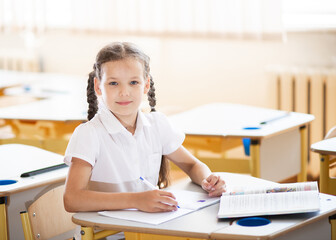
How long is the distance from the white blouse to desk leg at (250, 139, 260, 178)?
950mm

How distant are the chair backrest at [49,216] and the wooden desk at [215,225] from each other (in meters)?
0.28

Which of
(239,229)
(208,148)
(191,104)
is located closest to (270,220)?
(239,229)

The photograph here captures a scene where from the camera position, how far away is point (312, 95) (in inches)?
174

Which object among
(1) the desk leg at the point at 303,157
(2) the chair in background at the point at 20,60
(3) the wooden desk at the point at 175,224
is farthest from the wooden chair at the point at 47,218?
(2) the chair in background at the point at 20,60

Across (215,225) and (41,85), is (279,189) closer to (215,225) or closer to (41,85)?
(215,225)

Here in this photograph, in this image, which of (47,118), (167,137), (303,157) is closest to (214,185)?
(167,137)

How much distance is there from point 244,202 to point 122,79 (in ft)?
1.95

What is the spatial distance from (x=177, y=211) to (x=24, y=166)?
965 mm

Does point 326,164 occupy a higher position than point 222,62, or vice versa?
point 222,62

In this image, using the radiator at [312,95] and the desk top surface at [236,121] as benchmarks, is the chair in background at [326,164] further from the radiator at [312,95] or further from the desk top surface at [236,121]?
the radiator at [312,95]

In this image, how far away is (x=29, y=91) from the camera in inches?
180

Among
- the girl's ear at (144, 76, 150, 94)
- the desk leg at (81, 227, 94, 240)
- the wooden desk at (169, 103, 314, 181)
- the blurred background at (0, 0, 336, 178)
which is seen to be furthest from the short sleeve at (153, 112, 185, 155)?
the blurred background at (0, 0, 336, 178)

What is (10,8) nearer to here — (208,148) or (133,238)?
(208,148)

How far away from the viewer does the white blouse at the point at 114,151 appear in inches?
82.5
